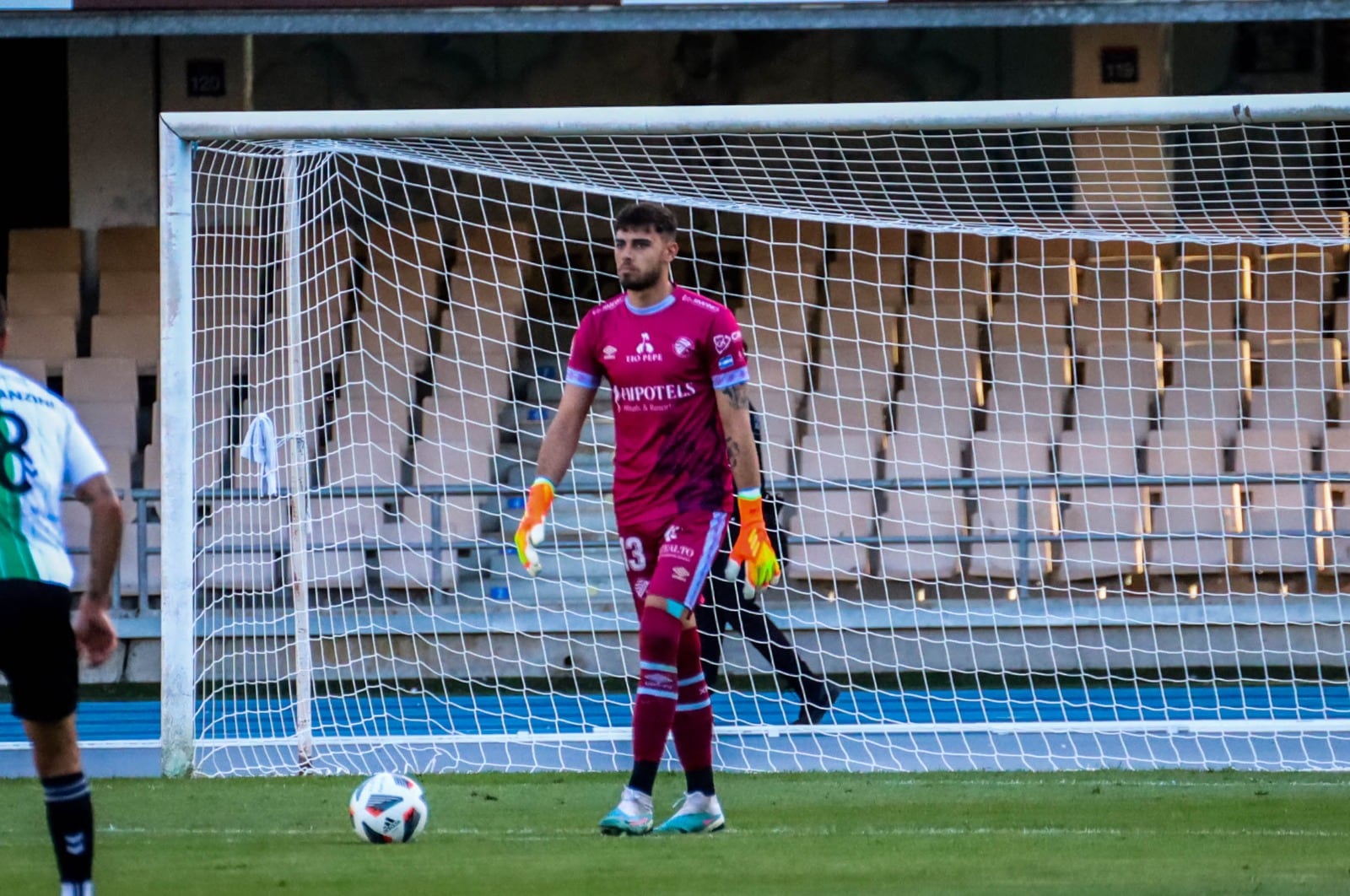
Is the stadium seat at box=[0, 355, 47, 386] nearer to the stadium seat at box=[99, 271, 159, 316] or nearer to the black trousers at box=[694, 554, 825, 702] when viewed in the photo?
the stadium seat at box=[99, 271, 159, 316]

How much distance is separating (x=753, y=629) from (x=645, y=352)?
3.38 m

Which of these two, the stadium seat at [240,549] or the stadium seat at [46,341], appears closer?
the stadium seat at [240,549]

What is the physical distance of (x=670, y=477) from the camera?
5773mm

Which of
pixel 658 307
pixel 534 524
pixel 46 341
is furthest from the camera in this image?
pixel 46 341

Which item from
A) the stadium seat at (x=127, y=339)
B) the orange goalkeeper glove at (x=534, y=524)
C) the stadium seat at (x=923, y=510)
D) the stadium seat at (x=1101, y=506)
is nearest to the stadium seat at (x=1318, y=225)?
the stadium seat at (x=1101, y=506)

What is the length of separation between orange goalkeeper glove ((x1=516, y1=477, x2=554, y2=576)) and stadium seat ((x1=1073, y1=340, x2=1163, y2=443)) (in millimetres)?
7229

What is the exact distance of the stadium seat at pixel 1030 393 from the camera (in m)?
12.8

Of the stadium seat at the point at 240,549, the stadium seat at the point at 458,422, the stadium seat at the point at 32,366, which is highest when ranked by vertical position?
the stadium seat at the point at 32,366

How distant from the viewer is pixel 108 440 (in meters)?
13.0

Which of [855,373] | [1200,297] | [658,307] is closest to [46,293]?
[855,373]

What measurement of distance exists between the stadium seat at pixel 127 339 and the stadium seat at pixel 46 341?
0.57 ft

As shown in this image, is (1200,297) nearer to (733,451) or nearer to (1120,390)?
(1120,390)

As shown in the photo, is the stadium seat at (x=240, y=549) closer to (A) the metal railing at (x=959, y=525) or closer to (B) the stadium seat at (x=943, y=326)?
(A) the metal railing at (x=959, y=525)

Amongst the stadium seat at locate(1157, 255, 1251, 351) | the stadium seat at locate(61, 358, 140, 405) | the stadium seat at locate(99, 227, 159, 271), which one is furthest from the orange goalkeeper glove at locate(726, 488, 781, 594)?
the stadium seat at locate(99, 227, 159, 271)
